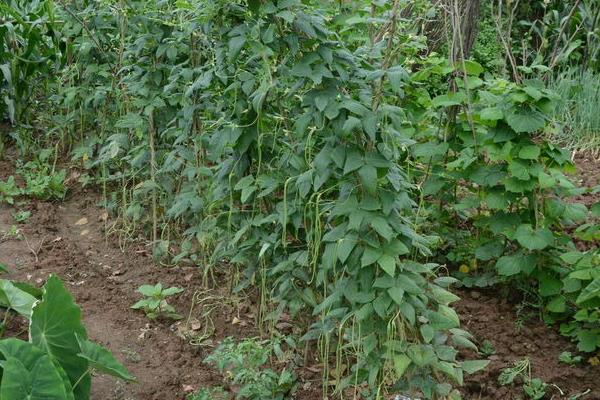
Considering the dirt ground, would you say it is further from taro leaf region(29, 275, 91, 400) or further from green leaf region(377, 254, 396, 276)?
green leaf region(377, 254, 396, 276)

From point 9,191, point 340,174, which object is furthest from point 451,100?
point 9,191

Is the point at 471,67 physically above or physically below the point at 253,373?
above

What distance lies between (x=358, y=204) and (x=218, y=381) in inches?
50.0

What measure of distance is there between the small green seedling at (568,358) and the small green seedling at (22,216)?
361 cm

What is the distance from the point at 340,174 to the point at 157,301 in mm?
1601

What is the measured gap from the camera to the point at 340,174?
380 cm

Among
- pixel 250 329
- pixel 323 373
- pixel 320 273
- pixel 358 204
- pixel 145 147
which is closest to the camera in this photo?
pixel 358 204

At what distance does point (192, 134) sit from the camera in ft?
16.6

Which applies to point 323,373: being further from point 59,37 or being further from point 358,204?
point 59,37

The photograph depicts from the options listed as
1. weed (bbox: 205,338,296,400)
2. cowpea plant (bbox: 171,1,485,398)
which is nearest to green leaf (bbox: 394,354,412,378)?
cowpea plant (bbox: 171,1,485,398)

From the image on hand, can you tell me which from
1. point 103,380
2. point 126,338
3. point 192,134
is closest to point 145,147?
point 192,134

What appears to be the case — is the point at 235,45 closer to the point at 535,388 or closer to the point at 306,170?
the point at 306,170

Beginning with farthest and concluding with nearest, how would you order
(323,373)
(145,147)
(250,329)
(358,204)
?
1. (145,147)
2. (250,329)
3. (323,373)
4. (358,204)

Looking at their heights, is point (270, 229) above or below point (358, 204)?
below
